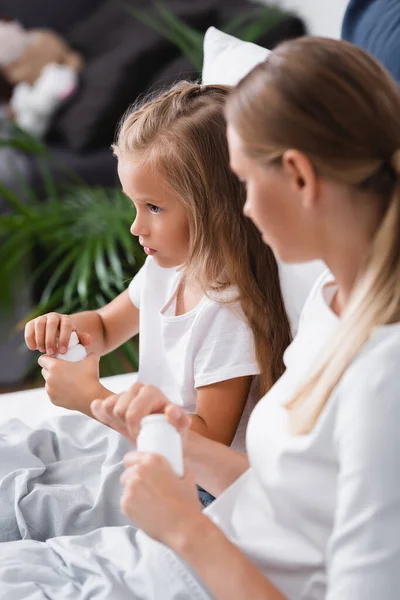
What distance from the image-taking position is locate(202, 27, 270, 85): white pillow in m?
1.34

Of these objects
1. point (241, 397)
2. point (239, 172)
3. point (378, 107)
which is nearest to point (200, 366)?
point (241, 397)

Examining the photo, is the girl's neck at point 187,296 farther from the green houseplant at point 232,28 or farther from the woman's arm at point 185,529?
the green houseplant at point 232,28

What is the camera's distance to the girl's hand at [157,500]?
76 cm

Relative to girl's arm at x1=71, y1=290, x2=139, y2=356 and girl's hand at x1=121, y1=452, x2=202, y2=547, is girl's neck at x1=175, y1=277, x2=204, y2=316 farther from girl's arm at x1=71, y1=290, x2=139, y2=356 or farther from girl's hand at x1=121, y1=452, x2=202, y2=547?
girl's hand at x1=121, y1=452, x2=202, y2=547

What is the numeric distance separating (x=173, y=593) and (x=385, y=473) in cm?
29

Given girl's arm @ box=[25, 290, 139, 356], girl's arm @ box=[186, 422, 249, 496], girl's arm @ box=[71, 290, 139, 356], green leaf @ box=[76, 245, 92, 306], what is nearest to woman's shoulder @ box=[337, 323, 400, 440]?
girl's arm @ box=[186, 422, 249, 496]

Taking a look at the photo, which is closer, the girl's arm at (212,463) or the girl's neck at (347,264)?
the girl's neck at (347,264)

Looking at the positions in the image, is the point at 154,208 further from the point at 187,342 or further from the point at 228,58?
the point at 228,58

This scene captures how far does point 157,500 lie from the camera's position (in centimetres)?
76

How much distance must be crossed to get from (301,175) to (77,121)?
232cm

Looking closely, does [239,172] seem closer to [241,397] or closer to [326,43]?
[326,43]

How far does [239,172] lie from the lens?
77 centimetres

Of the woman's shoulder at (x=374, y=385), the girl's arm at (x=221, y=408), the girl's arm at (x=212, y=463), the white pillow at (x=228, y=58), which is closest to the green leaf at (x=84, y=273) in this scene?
the white pillow at (x=228, y=58)

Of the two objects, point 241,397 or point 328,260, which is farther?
point 241,397
